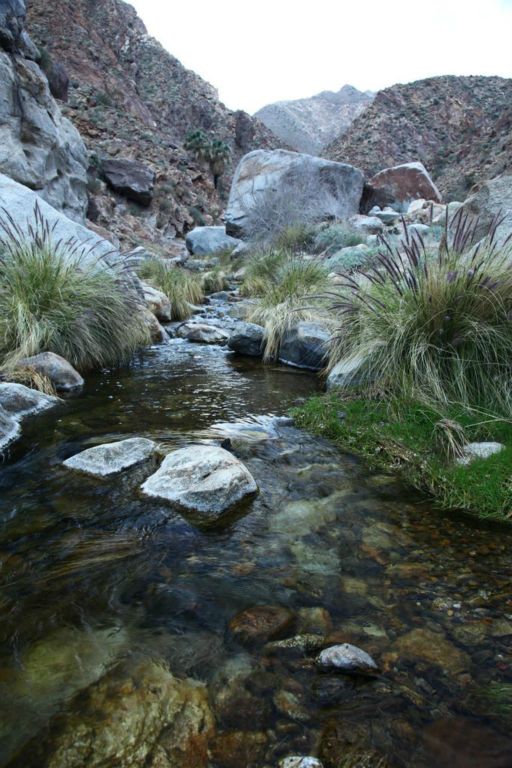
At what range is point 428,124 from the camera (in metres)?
42.0

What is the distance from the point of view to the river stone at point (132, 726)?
1.08 m

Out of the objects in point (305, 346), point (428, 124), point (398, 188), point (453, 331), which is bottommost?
point (305, 346)

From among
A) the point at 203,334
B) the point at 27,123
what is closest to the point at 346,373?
the point at 203,334

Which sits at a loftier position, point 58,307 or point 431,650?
point 58,307

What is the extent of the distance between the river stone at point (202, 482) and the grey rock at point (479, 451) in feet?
3.87

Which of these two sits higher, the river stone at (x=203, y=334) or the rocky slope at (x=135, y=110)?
the rocky slope at (x=135, y=110)

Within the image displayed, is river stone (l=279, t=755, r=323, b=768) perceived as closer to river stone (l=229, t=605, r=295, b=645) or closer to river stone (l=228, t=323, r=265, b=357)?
river stone (l=229, t=605, r=295, b=645)

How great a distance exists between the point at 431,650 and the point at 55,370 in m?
3.73

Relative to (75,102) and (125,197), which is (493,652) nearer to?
(125,197)

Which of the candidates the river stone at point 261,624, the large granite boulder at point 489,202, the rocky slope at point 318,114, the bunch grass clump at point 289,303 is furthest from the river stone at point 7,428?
the rocky slope at point 318,114

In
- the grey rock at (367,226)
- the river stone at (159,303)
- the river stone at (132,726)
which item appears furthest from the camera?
the grey rock at (367,226)

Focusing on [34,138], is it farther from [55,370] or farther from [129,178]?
[129,178]

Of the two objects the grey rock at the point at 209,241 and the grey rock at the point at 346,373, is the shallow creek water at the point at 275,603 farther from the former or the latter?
the grey rock at the point at 209,241

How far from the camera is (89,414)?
11.8 ft
